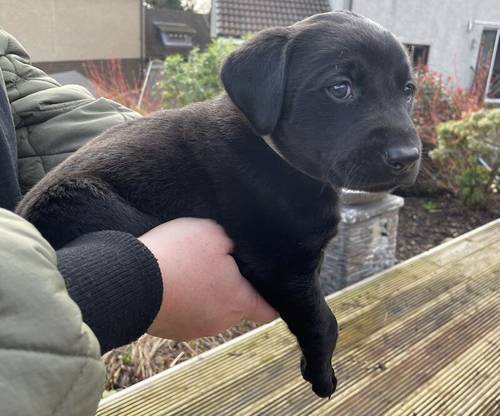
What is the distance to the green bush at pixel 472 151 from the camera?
16.9 ft

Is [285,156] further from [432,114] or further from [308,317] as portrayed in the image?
[432,114]

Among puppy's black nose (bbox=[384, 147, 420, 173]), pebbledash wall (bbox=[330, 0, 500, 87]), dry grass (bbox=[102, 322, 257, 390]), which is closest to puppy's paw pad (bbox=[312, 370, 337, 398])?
puppy's black nose (bbox=[384, 147, 420, 173])

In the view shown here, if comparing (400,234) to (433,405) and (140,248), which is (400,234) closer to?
(433,405)

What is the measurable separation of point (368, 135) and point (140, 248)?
69cm

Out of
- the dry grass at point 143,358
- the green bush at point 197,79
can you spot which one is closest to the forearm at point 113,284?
the dry grass at point 143,358

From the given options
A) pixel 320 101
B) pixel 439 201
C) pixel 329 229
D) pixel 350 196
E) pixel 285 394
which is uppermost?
pixel 320 101

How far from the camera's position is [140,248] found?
3.67 feet

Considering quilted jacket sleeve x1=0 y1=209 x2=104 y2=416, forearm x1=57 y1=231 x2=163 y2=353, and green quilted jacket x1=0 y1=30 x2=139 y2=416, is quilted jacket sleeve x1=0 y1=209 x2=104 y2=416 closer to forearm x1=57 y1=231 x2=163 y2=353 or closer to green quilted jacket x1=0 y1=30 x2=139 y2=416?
green quilted jacket x1=0 y1=30 x2=139 y2=416

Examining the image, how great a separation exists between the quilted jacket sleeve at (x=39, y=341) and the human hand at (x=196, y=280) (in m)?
0.48

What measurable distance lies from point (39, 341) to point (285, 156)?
3.13 ft

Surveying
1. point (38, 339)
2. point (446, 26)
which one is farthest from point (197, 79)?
point (446, 26)

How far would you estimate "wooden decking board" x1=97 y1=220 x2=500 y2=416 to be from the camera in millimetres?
2287

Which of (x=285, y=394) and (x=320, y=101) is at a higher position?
(x=320, y=101)

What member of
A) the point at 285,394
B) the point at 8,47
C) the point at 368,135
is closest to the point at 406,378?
the point at 285,394
